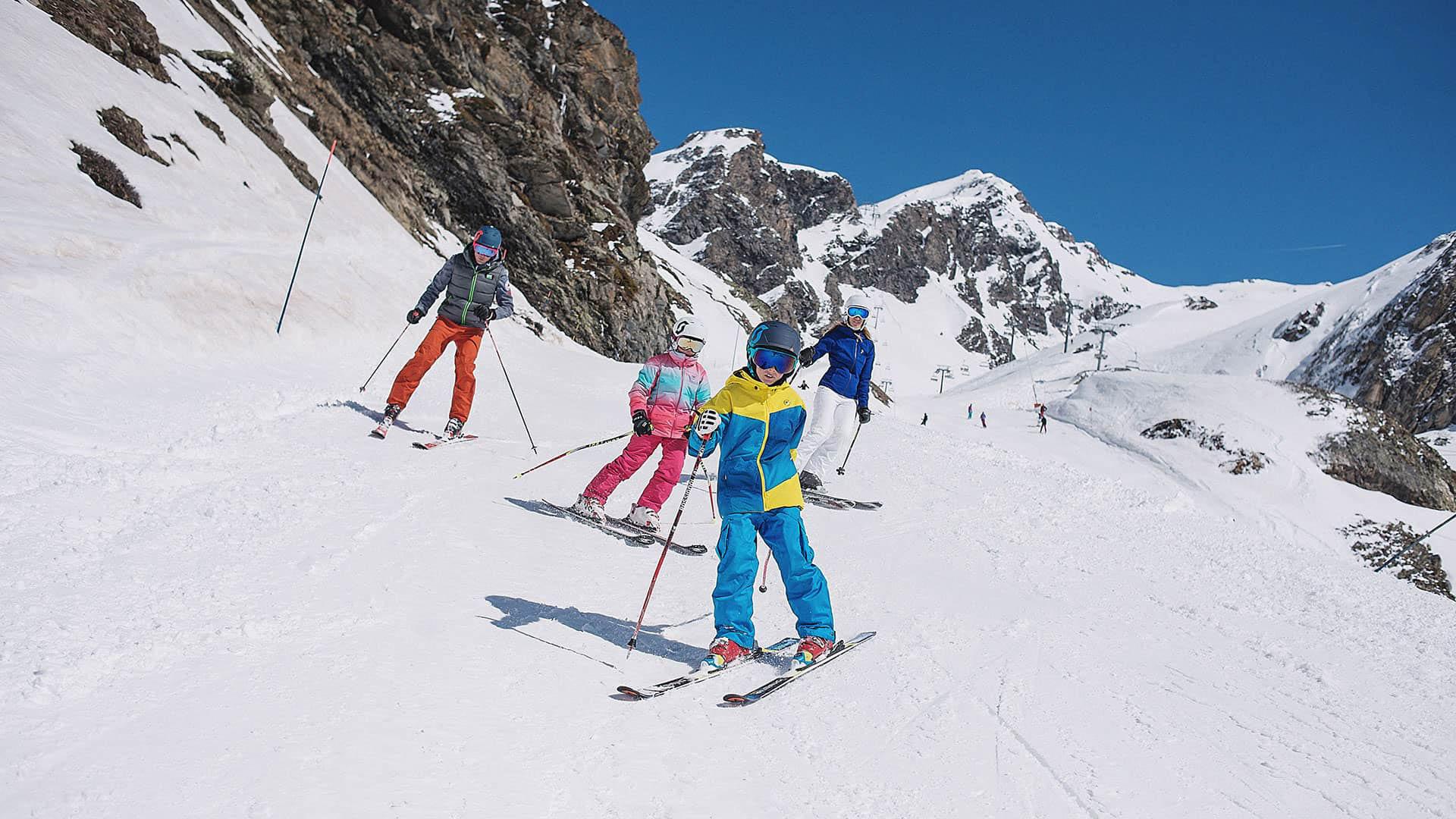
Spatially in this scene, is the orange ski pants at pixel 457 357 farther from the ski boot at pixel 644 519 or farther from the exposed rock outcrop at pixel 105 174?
the exposed rock outcrop at pixel 105 174

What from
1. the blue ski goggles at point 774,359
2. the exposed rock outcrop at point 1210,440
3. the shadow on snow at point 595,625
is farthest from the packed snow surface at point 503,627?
the exposed rock outcrop at point 1210,440

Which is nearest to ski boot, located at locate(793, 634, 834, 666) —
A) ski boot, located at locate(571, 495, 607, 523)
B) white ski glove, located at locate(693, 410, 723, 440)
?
white ski glove, located at locate(693, 410, 723, 440)

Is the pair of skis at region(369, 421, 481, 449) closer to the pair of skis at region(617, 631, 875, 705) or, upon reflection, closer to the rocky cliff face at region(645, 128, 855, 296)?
the pair of skis at region(617, 631, 875, 705)

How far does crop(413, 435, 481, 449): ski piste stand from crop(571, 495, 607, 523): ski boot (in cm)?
228

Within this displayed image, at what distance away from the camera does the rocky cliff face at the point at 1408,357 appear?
6394 centimetres

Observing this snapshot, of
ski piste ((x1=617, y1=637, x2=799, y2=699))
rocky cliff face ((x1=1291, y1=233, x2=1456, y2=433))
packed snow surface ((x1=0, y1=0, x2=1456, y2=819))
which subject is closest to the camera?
packed snow surface ((x1=0, y1=0, x2=1456, y2=819))

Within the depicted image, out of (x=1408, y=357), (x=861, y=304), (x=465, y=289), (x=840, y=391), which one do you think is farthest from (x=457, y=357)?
(x=1408, y=357)

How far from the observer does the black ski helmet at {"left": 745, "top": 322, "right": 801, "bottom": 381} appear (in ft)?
15.5

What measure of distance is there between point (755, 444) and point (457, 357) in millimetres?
5482

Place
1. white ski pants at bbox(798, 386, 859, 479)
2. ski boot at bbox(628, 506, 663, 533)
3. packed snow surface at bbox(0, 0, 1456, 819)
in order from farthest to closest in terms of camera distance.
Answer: white ski pants at bbox(798, 386, 859, 479) < ski boot at bbox(628, 506, 663, 533) < packed snow surface at bbox(0, 0, 1456, 819)

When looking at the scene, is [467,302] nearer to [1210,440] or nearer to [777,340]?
[777,340]

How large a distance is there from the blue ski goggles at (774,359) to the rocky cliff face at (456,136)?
787 inches

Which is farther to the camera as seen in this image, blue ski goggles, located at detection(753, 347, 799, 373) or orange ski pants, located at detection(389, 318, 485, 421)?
Result: orange ski pants, located at detection(389, 318, 485, 421)

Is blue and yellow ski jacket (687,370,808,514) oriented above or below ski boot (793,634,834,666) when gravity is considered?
above
